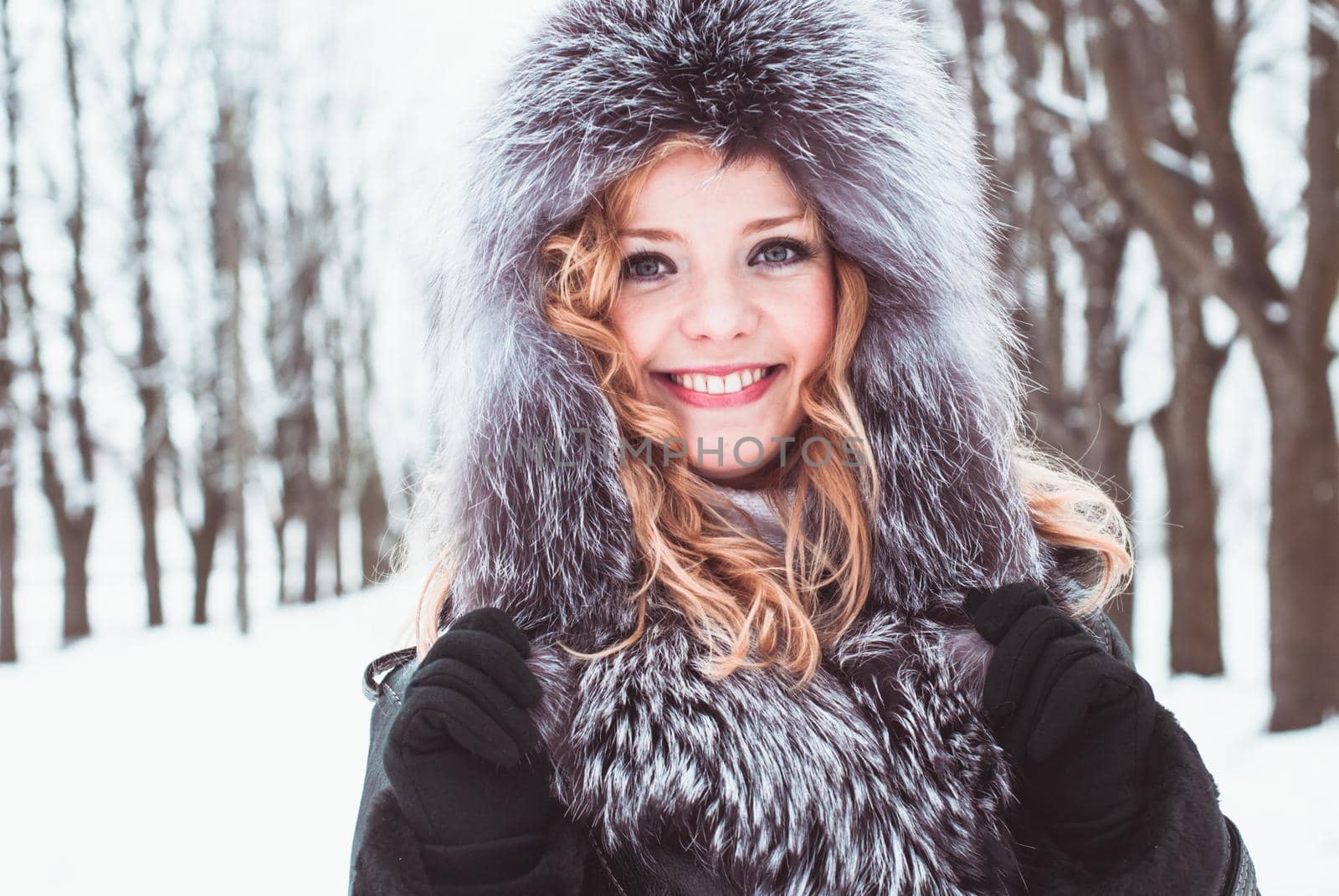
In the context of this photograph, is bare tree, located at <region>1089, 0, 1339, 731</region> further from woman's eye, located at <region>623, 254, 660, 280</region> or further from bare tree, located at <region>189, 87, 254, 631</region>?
bare tree, located at <region>189, 87, 254, 631</region>

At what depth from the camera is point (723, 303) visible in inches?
67.2

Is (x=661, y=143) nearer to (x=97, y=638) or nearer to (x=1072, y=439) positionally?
(x=1072, y=439)

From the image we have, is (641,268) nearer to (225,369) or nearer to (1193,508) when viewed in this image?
(1193,508)

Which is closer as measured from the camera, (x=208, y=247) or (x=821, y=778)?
(x=821, y=778)

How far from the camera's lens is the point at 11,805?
18.6ft

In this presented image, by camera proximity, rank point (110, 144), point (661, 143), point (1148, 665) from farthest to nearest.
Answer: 1. point (110, 144)
2. point (1148, 665)
3. point (661, 143)

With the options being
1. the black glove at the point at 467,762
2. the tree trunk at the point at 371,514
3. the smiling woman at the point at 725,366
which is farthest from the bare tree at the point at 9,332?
the black glove at the point at 467,762

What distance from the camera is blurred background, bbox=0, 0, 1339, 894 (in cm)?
521

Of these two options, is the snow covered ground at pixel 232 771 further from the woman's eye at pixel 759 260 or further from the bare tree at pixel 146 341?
the bare tree at pixel 146 341

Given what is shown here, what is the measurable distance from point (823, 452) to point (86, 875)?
4.53m

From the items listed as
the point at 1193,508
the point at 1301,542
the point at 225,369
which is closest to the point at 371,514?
the point at 225,369

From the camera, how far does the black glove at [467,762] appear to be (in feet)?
4.56

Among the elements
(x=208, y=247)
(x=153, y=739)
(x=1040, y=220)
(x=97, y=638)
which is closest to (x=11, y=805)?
(x=153, y=739)

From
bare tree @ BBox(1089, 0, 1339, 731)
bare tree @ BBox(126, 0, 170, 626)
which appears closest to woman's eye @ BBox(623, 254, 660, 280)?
bare tree @ BBox(1089, 0, 1339, 731)
